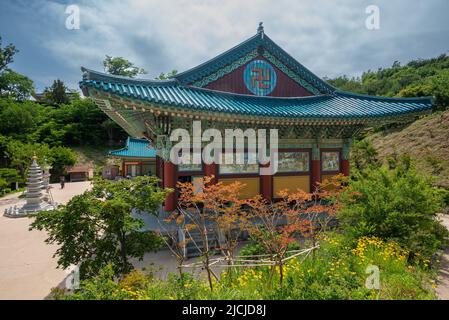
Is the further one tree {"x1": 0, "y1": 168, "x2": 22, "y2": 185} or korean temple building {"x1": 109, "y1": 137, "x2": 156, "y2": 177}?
korean temple building {"x1": 109, "y1": 137, "x2": 156, "y2": 177}

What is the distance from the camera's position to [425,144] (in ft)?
78.6

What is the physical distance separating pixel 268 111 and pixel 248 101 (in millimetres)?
1627

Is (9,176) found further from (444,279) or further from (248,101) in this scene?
(444,279)

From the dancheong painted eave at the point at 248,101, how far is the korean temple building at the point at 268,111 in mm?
43

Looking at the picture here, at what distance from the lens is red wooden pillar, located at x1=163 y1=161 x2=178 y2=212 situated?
9.15m

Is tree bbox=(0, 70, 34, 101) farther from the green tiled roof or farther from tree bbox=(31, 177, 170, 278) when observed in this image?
tree bbox=(31, 177, 170, 278)

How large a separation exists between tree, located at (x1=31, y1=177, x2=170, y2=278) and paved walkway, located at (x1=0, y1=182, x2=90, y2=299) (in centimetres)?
183

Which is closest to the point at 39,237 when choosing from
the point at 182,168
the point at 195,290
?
the point at 182,168

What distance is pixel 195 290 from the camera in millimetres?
4285

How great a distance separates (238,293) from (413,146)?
2856cm

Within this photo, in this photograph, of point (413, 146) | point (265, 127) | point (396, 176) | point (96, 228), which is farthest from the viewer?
point (413, 146)

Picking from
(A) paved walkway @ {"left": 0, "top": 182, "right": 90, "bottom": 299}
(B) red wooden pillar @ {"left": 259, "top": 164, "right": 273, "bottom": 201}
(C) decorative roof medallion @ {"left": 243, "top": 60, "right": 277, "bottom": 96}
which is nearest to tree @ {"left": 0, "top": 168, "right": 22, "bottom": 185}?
(A) paved walkway @ {"left": 0, "top": 182, "right": 90, "bottom": 299}

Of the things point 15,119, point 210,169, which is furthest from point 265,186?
point 15,119

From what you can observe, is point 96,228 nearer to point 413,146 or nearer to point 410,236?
point 410,236
